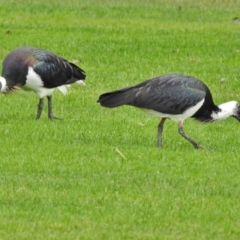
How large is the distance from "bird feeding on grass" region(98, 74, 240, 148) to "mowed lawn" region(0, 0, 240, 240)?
454 millimetres

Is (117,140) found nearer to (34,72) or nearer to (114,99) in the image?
(114,99)

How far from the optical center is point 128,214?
896 centimetres

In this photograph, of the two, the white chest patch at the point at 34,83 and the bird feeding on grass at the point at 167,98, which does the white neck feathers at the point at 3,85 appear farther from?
the bird feeding on grass at the point at 167,98

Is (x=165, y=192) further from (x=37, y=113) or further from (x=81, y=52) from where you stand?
(x=81, y=52)

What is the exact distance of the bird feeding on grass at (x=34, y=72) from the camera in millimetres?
13531

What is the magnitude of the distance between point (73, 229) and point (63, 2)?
48.7ft

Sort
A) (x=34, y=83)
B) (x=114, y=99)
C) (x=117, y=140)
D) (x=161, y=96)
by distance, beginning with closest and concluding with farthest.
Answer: (x=114, y=99)
(x=161, y=96)
(x=117, y=140)
(x=34, y=83)

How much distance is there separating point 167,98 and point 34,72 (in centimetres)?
243

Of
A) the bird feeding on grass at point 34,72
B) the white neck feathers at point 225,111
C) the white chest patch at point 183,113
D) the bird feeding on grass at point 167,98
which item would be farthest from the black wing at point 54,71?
the white neck feathers at point 225,111

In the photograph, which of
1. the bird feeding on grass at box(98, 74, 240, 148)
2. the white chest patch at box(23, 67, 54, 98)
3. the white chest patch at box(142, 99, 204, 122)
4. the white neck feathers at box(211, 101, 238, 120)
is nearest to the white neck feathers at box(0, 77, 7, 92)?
the white chest patch at box(23, 67, 54, 98)

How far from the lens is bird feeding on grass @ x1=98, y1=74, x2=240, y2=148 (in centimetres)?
1193

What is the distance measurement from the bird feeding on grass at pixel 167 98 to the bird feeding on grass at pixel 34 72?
196cm

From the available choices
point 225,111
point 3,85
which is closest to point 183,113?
point 225,111

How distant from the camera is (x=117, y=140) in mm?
12438
